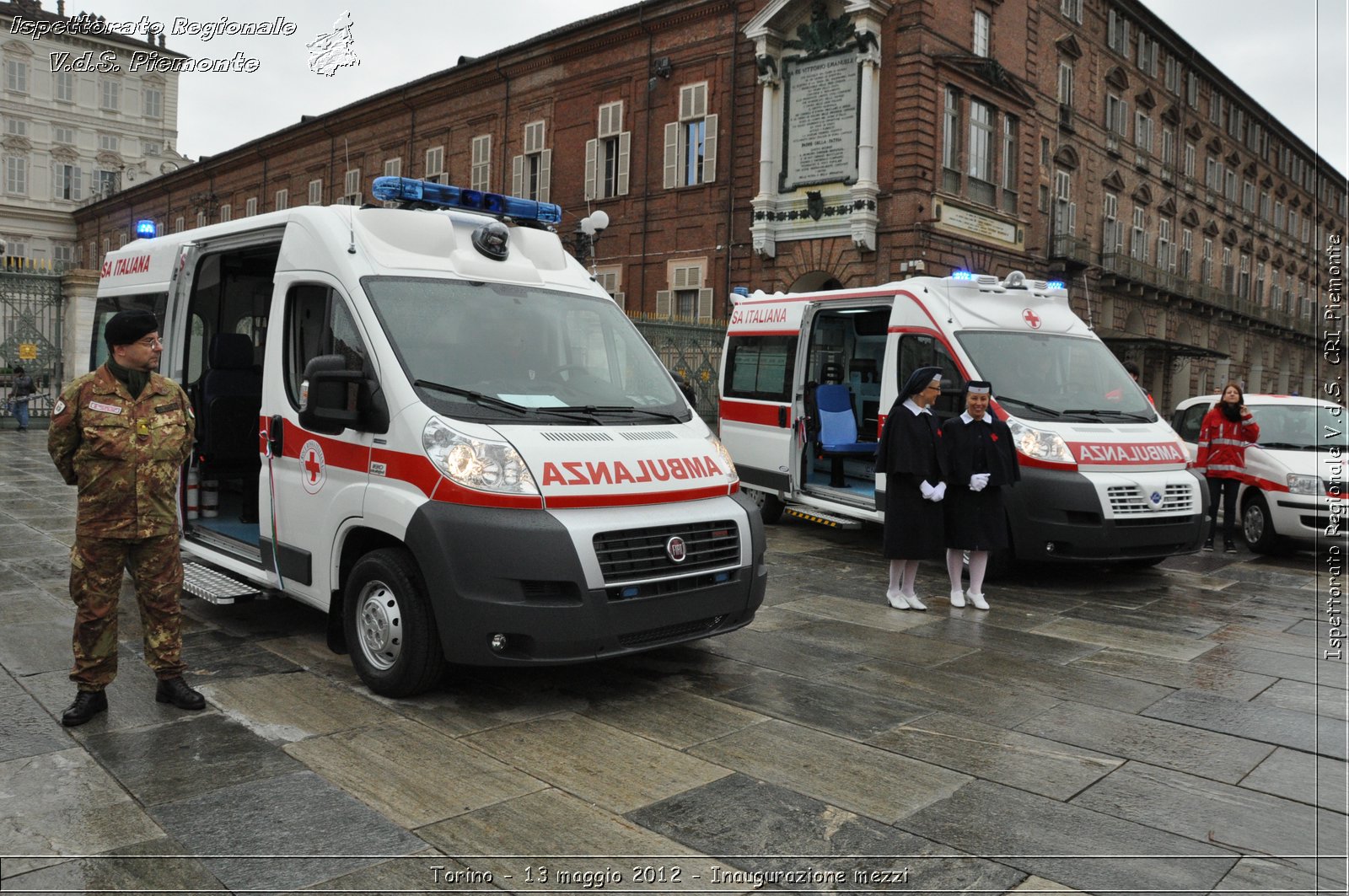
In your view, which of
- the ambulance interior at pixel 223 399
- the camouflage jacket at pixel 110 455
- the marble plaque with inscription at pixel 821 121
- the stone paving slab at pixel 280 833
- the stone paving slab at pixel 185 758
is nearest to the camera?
the stone paving slab at pixel 280 833

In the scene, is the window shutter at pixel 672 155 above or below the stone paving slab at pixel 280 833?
above

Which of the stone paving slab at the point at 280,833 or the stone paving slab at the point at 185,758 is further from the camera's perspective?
the stone paving slab at the point at 185,758

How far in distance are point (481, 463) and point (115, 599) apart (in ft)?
5.71

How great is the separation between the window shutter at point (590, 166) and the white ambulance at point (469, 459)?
893 inches

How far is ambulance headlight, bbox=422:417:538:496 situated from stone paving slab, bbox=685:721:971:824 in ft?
4.65

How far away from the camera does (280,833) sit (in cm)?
355

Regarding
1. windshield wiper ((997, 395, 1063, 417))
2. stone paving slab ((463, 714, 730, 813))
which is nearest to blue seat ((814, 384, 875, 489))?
windshield wiper ((997, 395, 1063, 417))

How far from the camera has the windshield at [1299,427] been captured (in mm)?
10539

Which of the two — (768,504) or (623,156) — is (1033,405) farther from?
(623,156)

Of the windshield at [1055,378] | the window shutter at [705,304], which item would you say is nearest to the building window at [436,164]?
the window shutter at [705,304]

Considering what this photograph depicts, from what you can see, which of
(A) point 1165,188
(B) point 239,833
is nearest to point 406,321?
(B) point 239,833

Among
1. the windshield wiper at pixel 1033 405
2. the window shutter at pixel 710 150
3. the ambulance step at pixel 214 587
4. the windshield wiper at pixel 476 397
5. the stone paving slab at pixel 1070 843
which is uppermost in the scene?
the window shutter at pixel 710 150

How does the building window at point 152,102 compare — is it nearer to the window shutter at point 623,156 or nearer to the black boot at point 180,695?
the window shutter at point 623,156

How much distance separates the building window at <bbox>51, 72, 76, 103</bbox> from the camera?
5597 cm
